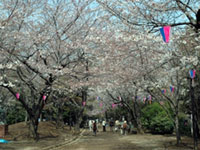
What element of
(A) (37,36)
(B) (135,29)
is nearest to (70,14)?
(A) (37,36)

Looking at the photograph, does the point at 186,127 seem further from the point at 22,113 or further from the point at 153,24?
the point at 22,113

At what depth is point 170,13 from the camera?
8.42 m

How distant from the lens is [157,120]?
2395cm

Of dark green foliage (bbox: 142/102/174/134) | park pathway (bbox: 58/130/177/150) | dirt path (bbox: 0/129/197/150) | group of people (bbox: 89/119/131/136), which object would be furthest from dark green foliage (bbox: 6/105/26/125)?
park pathway (bbox: 58/130/177/150)

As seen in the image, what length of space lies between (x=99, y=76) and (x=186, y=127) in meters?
9.27

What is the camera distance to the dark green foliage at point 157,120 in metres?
23.4

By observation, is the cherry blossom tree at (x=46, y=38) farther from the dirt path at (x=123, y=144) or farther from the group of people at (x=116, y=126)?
the group of people at (x=116, y=126)

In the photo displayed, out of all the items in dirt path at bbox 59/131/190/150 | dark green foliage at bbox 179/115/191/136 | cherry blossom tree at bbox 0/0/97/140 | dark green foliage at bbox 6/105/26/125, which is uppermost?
cherry blossom tree at bbox 0/0/97/140

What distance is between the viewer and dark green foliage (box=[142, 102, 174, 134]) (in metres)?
23.4

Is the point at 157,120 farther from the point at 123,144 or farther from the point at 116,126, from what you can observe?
the point at 123,144

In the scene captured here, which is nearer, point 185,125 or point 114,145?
point 114,145

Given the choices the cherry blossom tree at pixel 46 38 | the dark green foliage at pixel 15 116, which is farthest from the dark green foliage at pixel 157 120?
the dark green foliage at pixel 15 116

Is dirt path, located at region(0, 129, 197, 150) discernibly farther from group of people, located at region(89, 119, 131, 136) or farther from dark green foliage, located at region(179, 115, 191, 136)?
Result: group of people, located at region(89, 119, 131, 136)

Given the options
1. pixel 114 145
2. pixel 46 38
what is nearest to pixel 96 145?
pixel 114 145
